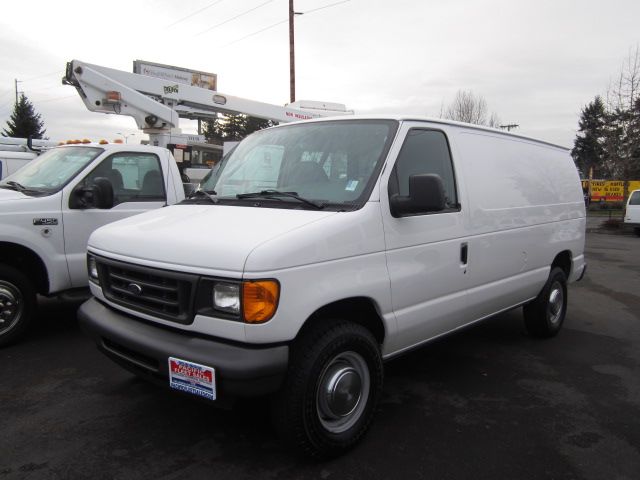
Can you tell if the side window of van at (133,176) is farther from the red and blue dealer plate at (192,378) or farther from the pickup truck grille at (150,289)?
the red and blue dealer plate at (192,378)

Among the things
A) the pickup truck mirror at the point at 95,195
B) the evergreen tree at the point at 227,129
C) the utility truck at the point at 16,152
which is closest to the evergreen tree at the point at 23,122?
the evergreen tree at the point at 227,129

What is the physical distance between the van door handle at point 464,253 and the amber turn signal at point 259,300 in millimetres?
1827

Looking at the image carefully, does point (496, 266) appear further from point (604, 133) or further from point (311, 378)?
point (604, 133)

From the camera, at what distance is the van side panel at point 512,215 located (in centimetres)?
402

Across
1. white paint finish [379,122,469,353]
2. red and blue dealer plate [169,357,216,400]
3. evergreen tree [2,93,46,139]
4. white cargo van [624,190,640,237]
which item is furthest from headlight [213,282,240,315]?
evergreen tree [2,93,46,139]

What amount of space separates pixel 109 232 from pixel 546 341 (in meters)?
4.68

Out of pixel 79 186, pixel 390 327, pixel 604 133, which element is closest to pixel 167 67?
pixel 604 133

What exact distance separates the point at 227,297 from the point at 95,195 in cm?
313

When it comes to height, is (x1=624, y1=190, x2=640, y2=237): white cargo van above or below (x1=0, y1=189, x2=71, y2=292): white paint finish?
below

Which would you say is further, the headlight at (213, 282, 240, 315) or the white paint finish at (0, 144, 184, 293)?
the white paint finish at (0, 144, 184, 293)

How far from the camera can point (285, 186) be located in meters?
3.43

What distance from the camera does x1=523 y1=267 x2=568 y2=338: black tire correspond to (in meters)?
5.32

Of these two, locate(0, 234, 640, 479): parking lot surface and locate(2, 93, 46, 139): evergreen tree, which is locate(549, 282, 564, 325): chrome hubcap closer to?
locate(0, 234, 640, 479): parking lot surface

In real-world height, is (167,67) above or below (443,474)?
above
